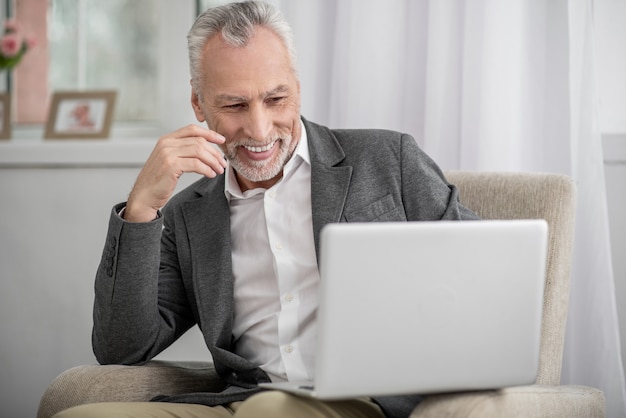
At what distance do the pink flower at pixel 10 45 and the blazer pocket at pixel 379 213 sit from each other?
1573 mm

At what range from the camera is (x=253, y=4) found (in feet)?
5.94

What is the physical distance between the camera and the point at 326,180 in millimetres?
1756

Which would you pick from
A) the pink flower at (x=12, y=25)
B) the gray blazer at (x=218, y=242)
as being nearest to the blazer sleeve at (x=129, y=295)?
the gray blazer at (x=218, y=242)

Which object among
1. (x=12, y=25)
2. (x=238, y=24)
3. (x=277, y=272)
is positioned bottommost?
(x=277, y=272)

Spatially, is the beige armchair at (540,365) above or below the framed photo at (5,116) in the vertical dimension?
below

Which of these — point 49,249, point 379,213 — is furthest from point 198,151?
point 49,249

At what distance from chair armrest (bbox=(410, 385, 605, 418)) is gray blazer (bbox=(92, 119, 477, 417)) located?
1.39 feet

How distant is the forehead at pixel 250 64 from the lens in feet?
5.75

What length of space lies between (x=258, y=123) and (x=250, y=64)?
12 cm

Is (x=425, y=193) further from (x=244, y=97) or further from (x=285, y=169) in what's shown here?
(x=244, y=97)

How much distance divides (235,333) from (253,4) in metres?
0.70

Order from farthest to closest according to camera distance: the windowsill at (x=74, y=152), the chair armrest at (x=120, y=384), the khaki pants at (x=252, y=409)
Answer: the windowsill at (x=74, y=152)
the chair armrest at (x=120, y=384)
the khaki pants at (x=252, y=409)

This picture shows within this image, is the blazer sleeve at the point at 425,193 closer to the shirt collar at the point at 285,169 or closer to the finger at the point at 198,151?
the shirt collar at the point at 285,169

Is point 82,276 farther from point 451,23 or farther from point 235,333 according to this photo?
point 451,23
